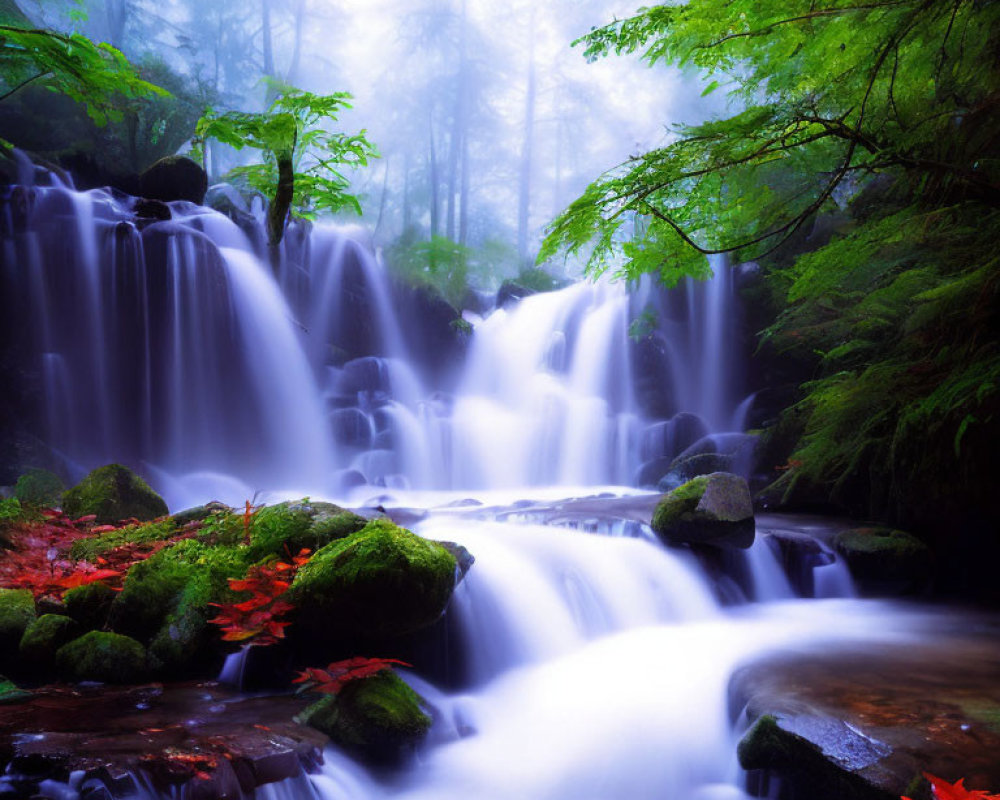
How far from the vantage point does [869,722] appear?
290 cm

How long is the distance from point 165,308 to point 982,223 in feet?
39.4

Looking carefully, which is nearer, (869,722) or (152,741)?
(152,741)

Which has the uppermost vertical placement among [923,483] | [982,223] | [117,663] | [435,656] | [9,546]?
[982,223]

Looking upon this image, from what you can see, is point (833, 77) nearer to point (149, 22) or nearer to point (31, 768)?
point (31, 768)

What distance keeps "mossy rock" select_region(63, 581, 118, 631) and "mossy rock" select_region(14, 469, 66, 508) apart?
312cm

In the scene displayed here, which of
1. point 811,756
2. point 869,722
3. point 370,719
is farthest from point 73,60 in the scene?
point 869,722

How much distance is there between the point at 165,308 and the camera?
10992mm

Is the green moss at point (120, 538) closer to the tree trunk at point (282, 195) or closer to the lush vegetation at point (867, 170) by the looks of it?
the tree trunk at point (282, 195)

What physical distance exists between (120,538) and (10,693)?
2194 millimetres

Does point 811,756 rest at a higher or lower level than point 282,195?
lower

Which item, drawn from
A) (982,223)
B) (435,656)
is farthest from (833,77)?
(435,656)

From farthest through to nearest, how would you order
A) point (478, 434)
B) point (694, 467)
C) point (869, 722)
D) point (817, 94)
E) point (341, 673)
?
point (478, 434) → point (694, 467) → point (817, 94) → point (341, 673) → point (869, 722)

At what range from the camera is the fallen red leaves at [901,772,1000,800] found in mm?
2023

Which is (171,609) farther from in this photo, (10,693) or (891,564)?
(891,564)
